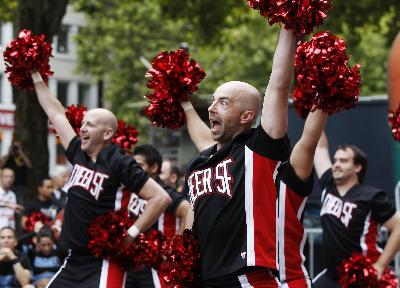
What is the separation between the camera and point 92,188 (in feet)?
25.7

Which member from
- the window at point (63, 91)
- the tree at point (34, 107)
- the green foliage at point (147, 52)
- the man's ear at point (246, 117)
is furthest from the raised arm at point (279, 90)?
the window at point (63, 91)

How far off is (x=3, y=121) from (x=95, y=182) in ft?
121

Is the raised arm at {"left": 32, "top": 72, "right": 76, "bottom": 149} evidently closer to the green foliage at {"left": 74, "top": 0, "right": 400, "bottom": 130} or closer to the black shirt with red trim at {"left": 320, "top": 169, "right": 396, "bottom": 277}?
the black shirt with red trim at {"left": 320, "top": 169, "right": 396, "bottom": 277}

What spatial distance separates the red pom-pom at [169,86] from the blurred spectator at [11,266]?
15.5 feet

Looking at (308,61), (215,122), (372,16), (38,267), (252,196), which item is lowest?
(38,267)

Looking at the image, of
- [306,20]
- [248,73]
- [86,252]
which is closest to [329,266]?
[86,252]

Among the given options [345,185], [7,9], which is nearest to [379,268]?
[345,185]

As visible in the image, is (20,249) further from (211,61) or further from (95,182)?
(211,61)

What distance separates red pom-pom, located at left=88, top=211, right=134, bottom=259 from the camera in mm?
7727

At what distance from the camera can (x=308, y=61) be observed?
5.91 metres

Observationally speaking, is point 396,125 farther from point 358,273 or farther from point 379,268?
point 379,268

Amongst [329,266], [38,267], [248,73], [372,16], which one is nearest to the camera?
[329,266]

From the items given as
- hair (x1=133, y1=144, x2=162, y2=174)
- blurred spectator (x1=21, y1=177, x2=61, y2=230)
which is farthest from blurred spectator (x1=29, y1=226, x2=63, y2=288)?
hair (x1=133, y1=144, x2=162, y2=174)

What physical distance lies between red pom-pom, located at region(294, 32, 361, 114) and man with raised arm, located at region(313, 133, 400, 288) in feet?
9.67
